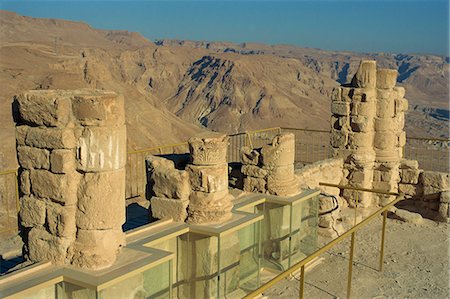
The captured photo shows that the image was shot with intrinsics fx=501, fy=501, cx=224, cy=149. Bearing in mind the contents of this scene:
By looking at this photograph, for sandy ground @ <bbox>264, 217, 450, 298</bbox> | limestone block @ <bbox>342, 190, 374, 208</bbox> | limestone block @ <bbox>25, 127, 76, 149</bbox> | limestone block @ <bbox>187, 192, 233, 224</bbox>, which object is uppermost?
limestone block @ <bbox>25, 127, 76, 149</bbox>

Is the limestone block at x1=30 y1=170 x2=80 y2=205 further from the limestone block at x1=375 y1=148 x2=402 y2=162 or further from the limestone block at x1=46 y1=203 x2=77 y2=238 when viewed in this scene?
the limestone block at x1=375 y1=148 x2=402 y2=162

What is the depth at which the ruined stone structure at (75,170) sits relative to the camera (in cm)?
591

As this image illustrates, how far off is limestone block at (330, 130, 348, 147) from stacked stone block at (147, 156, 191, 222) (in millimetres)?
6967

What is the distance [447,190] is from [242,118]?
122 ft

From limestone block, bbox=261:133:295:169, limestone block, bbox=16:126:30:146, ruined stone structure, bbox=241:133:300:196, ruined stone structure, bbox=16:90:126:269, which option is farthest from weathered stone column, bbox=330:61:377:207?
limestone block, bbox=16:126:30:146

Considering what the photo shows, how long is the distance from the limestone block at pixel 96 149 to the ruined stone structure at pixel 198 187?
196 centimetres

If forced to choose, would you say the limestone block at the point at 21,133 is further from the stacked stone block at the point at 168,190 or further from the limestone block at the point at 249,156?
the limestone block at the point at 249,156

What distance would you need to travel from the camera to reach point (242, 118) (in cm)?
5003

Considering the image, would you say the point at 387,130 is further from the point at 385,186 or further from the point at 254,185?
the point at 254,185

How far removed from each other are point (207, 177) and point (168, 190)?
0.69 metres

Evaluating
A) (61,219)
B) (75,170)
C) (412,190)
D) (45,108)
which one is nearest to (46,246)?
(61,219)

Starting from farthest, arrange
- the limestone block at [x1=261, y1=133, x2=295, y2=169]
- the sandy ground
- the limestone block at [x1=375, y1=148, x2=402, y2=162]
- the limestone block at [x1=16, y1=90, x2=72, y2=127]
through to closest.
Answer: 1. the limestone block at [x1=375, y1=148, x2=402, y2=162]
2. the limestone block at [x1=261, y1=133, x2=295, y2=169]
3. the sandy ground
4. the limestone block at [x1=16, y1=90, x2=72, y2=127]

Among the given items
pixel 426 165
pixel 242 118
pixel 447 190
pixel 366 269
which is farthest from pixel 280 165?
pixel 242 118

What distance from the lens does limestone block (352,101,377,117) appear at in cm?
1341
